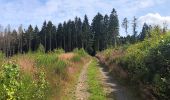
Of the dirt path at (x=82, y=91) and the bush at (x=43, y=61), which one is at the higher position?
the bush at (x=43, y=61)

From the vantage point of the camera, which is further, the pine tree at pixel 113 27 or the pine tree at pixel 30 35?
the pine tree at pixel 30 35

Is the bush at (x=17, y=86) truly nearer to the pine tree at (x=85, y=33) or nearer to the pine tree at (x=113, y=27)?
the pine tree at (x=85, y=33)

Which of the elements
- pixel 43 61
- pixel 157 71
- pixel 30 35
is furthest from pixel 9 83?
pixel 30 35

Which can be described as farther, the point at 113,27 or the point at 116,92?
the point at 113,27

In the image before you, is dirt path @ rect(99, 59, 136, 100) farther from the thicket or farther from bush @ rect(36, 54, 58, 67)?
bush @ rect(36, 54, 58, 67)

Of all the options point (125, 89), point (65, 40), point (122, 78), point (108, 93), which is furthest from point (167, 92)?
point (65, 40)

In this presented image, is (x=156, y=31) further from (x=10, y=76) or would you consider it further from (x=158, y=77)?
(x=10, y=76)

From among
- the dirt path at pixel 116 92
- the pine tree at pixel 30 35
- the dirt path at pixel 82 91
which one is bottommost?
the dirt path at pixel 116 92

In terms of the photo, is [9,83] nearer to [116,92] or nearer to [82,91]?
[82,91]

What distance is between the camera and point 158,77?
1540cm

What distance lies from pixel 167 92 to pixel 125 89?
6.58m

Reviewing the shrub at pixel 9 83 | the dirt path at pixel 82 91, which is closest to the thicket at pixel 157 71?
the dirt path at pixel 82 91

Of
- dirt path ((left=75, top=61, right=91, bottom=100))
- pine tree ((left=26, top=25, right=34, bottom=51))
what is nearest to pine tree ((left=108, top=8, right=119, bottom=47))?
pine tree ((left=26, top=25, right=34, bottom=51))

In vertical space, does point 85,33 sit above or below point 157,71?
above
